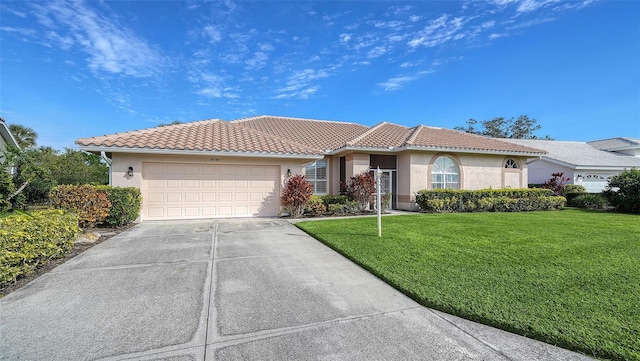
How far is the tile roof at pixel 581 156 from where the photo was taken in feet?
75.3

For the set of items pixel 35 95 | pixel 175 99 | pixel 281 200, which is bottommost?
pixel 281 200

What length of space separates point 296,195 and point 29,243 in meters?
A: 8.39

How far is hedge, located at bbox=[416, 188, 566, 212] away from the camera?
1404 centimetres

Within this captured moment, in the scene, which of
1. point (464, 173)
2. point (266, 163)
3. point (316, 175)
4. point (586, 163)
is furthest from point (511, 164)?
point (266, 163)

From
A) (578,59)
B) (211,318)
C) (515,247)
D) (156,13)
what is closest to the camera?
(211,318)

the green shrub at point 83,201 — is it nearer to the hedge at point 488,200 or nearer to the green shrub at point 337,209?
the green shrub at point 337,209

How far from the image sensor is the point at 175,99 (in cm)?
1875

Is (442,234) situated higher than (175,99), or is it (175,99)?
(175,99)

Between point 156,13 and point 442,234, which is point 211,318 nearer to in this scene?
point 442,234

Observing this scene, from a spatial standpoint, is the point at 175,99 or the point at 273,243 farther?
the point at 175,99

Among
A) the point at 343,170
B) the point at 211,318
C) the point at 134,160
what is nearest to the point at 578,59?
the point at 343,170

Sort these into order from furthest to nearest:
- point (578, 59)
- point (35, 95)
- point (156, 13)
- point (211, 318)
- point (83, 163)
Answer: point (83, 163) → point (578, 59) → point (35, 95) → point (156, 13) → point (211, 318)

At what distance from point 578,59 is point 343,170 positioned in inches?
523

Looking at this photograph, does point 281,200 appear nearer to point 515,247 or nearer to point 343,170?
point 343,170
